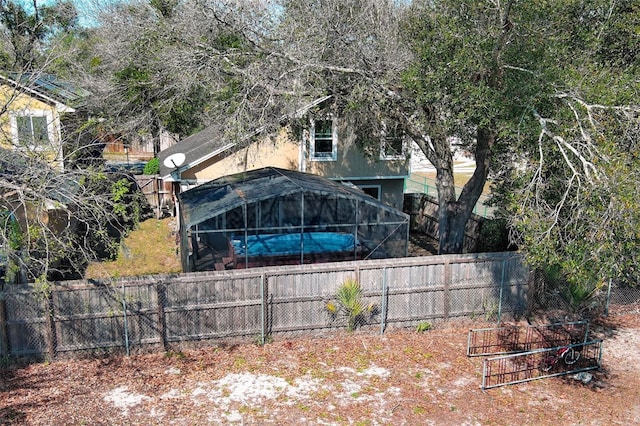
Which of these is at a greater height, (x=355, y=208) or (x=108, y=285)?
(x=355, y=208)

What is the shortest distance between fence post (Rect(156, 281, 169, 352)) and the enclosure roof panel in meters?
2.65

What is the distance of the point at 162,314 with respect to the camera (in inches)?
389

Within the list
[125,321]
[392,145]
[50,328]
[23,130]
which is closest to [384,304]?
[125,321]

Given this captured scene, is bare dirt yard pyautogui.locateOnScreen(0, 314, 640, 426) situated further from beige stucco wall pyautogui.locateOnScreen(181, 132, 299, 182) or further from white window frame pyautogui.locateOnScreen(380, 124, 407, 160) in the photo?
beige stucco wall pyautogui.locateOnScreen(181, 132, 299, 182)

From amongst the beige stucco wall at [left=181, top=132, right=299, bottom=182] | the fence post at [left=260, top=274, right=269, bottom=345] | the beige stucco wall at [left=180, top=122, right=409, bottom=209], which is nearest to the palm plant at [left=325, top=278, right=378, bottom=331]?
the fence post at [left=260, top=274, right=269, bottom=345]

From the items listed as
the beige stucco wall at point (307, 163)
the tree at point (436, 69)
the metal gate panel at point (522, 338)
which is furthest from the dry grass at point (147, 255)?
the metal gate panel at point (522, 338)

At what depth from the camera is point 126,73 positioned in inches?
1008

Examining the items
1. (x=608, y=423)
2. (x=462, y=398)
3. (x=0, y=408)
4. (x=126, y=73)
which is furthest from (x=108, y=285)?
(x=126, y=73)

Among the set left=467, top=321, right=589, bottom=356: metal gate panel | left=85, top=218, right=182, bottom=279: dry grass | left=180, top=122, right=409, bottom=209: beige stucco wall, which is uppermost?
left=180, top=122, right=409, bottom=209: beige stucco wall

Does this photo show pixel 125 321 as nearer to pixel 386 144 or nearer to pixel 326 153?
pixel 386 144

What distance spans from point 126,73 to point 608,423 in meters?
24.4

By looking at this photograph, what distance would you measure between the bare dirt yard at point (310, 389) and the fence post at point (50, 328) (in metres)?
0.25

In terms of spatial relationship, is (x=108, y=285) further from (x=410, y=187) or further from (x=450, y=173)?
(x=410, y=187)

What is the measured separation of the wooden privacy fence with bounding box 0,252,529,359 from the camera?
9383 millimetres
